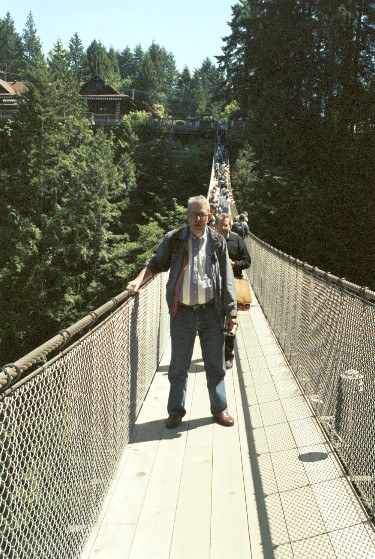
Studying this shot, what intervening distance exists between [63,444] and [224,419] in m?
1.64

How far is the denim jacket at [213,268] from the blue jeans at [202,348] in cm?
9

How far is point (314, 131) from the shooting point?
32312mm

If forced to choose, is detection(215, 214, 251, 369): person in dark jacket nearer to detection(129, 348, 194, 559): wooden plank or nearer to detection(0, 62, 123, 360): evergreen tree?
detection(129, 348, 194, 559): wooden plank

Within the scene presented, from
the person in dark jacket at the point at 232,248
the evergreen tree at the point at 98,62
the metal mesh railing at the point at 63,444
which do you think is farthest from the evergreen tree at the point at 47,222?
Result: the evergreen tree at the point at 98,62

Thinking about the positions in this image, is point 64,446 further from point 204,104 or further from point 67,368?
point 204,104

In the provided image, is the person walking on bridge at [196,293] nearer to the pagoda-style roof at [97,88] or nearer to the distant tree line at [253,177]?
the distant tree line at [253,177]

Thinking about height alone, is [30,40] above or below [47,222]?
above

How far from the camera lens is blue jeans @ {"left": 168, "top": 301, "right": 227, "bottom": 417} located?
12.4 ft

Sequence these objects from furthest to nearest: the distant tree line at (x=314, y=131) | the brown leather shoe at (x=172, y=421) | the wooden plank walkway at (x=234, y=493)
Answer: the distant tree line at (x=314, y=131), the brown leather shoe at (x=172, y=421), the wooden plank walkway at (x=234, y=493)

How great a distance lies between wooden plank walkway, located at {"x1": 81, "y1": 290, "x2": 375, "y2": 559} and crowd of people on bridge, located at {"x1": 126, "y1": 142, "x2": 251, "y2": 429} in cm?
28

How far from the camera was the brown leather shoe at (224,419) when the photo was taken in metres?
3.98

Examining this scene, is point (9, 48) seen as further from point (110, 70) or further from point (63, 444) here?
point (63, 444)

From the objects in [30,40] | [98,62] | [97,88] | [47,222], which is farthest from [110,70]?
[47,222]

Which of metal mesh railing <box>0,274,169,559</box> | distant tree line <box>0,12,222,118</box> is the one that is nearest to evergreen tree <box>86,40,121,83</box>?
distant tree line <box>0,12,222,118</box>
